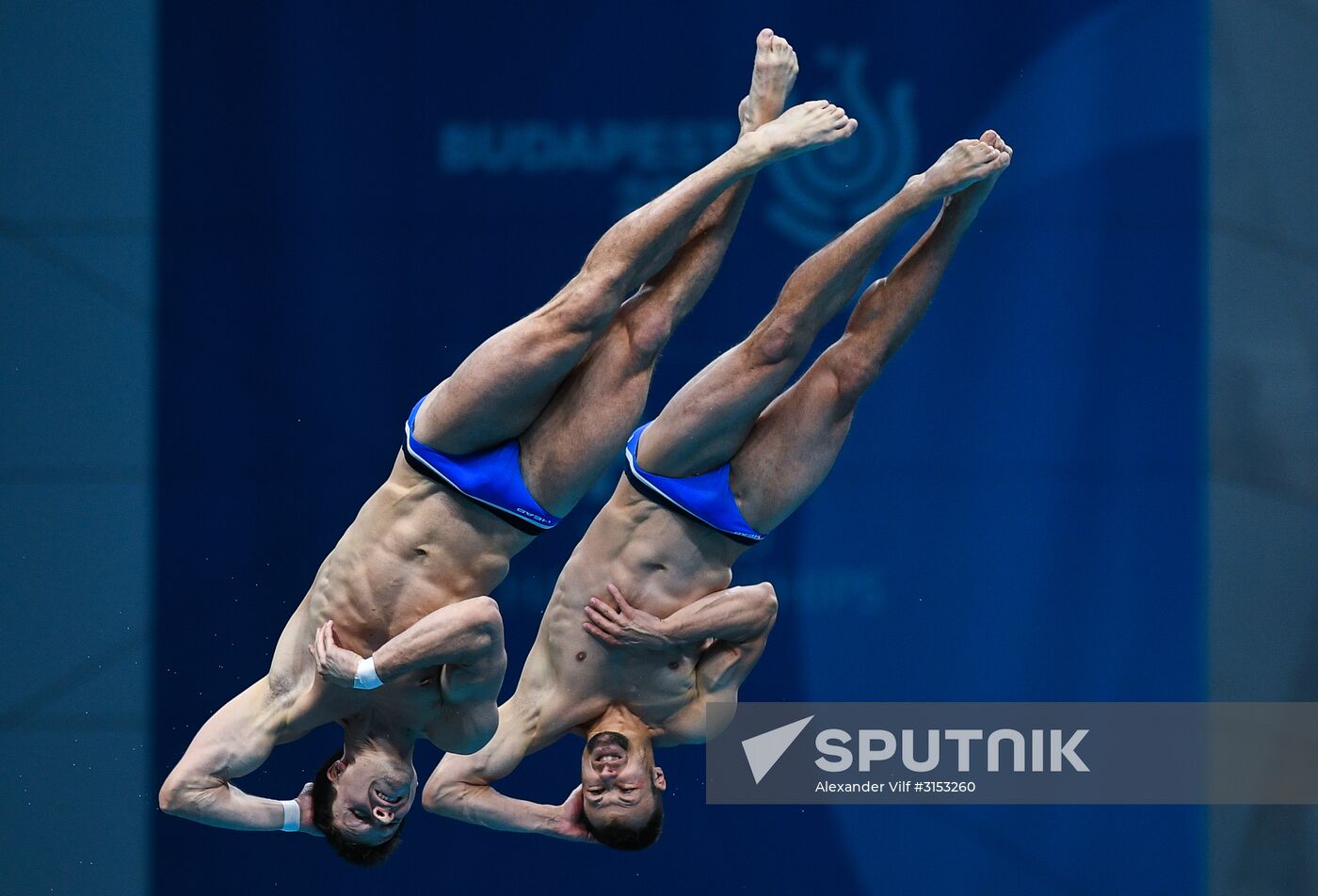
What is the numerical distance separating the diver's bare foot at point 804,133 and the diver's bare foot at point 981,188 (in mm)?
435

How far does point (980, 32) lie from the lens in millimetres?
7809

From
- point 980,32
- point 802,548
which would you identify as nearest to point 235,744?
point 802,548

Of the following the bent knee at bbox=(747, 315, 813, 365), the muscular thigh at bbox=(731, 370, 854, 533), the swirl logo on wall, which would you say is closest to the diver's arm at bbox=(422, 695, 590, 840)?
the muscular thigh at bbox=(731, 370, 854, 533)

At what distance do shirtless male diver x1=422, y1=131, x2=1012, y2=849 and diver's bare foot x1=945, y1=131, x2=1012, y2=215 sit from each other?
0.01 metres

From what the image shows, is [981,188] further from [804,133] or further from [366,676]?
[366,676]

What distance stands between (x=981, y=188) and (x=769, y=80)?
28.5 inches

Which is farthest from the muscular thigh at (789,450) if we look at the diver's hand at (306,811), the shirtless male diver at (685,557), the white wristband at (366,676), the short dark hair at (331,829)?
the diver's hand at (306,811)

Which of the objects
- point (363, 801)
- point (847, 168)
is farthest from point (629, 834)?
point (847, 168)

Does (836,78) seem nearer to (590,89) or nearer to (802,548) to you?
(590,89)

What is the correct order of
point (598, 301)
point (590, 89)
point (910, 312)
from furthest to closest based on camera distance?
point (590, 89), point (910, 312), point (598, 301)

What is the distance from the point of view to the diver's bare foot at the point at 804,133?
502 centimetres

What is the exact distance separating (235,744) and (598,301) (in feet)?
5.86

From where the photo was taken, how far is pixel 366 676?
4.93m

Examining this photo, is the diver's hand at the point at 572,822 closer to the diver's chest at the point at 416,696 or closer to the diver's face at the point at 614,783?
the diver's face at the point at 614,783
